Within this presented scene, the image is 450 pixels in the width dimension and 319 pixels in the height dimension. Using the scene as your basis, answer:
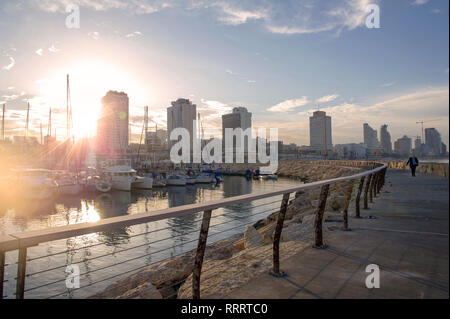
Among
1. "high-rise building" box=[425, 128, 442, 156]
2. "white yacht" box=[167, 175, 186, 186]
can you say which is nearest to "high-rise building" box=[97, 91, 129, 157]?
"white yacht" box=[167, 175, 186, 186]

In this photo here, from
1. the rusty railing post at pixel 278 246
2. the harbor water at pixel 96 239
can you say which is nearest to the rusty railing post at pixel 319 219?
the harbor water at pixel 96 239

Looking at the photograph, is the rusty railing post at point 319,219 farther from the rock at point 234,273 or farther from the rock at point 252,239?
the rock at point 252,239

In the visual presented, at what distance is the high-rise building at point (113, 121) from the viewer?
102113 millimetres

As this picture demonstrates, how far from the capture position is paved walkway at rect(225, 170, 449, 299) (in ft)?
9.53

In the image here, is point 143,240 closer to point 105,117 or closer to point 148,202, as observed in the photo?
point 148,202

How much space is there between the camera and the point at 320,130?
14062 centimetres

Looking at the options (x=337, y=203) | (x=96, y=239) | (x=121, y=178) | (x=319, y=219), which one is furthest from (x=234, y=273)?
(x=121, y=178)

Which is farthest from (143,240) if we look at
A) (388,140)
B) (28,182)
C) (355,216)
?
(388,140)

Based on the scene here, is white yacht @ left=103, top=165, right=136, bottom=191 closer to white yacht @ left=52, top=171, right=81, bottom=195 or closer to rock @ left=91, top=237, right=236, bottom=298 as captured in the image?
white yacht @ left=52, top=171, right=81, bottom=195

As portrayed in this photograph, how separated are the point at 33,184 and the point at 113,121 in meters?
89.2

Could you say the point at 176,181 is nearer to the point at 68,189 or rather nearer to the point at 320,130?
the point at 68,189

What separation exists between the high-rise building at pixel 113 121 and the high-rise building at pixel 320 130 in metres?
86.9

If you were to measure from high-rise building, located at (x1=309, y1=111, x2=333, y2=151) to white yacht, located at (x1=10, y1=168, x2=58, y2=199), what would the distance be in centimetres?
12334

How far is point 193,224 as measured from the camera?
17.3 metres
